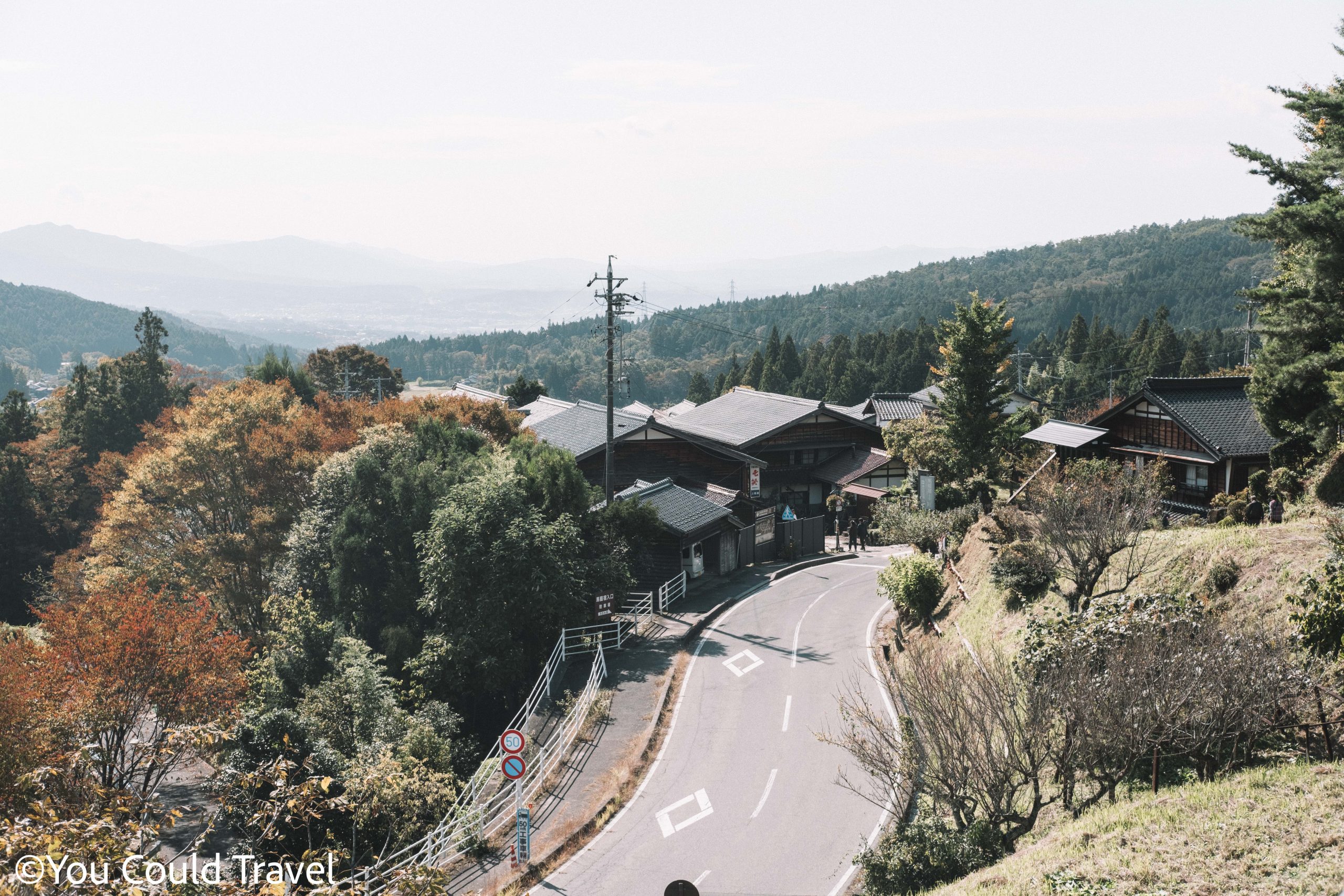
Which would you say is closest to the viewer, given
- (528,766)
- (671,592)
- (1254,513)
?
(528,766)

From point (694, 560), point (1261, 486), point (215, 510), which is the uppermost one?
point (1261, 486)

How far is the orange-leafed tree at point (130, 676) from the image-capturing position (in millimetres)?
23375

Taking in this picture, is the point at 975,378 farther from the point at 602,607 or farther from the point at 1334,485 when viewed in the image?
the point at 602,607

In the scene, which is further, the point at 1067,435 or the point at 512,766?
the point at 1067,435

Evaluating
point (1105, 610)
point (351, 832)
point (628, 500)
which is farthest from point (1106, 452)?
point (351, 832)

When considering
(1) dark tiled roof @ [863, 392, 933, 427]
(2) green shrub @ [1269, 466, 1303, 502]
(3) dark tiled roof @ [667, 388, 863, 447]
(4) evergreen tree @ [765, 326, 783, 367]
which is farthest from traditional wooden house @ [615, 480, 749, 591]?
(4) evergreen tree @ [765, 326, 783, 367]

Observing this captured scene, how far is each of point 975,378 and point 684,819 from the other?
23945mm

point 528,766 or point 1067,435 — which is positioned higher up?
point 1067,435

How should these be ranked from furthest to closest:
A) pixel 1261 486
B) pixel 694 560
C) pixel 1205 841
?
pixel 694 560 < pixel 1261 486 < pixel 1205 841

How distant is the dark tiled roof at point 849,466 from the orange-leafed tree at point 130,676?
3414 centimetres

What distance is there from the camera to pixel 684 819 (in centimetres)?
1761

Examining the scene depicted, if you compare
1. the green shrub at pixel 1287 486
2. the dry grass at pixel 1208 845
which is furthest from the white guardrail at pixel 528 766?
the green shrub at pixel 1287 486

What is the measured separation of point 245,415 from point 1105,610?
35.7 m

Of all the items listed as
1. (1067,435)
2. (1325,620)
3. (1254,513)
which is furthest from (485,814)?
Answer: (1067,435)
